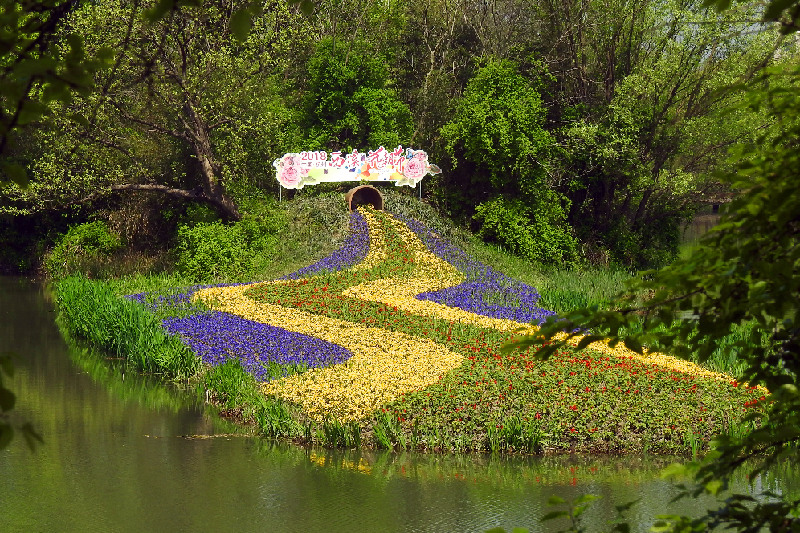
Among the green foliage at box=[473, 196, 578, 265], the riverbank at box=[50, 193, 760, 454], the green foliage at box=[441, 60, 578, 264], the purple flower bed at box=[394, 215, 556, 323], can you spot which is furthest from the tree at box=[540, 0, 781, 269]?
the riverbank at box=[50, 193, 760, 454]

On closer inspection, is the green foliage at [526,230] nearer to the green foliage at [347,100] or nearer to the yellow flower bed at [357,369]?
the green foliage at [347,100]

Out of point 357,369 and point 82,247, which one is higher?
point 82,247

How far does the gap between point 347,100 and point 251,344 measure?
1346 centimetres

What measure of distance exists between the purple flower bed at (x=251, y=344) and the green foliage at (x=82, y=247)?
9505 mm

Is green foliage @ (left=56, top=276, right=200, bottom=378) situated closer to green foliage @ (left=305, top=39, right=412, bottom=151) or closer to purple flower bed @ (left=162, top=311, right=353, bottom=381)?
purple flower bed @ (left=162, top=311, right=353, bottom=381)

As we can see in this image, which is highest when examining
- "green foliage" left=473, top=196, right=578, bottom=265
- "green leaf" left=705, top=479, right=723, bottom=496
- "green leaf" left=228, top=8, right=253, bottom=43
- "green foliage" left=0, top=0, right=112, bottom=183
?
"green foliage" left=473, top=196, right=578, bottom=265

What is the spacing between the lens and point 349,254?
21344mm

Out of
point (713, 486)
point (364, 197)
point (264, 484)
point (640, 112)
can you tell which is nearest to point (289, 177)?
point (364, 197)

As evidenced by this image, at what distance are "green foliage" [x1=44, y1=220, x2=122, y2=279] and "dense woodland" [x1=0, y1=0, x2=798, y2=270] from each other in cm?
46

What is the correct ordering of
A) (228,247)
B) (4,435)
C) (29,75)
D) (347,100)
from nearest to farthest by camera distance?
(4,435) < (29,75) < (228,247) < (347,100)

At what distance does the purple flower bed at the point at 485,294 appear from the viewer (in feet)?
56.3

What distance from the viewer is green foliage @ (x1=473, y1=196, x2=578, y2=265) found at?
25.2 m

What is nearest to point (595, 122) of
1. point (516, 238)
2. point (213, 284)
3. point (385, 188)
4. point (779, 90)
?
point (516, 238)

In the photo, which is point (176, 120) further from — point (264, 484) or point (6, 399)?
point (6, 399)
